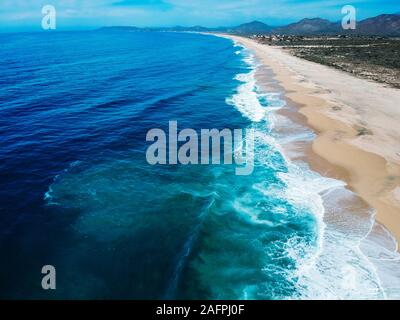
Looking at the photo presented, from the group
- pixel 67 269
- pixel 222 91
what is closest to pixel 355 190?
pixel 67 269

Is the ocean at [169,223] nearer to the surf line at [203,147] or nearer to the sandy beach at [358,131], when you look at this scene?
the surf line at [203,147]

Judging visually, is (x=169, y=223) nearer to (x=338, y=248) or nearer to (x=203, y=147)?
(x=338, y=248)

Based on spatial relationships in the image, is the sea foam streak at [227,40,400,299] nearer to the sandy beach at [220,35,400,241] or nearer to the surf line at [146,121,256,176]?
the sandy beach at [220,35,400,241]

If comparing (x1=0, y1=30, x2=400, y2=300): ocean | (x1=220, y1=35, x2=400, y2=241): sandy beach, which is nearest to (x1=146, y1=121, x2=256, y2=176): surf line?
(x1=0, y1=30, x2=400, y2=300): ocean

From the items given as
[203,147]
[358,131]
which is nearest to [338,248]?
[203,147]

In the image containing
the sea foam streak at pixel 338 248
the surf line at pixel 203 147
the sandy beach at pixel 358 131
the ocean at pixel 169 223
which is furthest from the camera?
the surf line at pixel 203 147

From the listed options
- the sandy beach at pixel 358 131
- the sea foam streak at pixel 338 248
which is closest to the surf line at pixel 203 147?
the sea foam streak at pixel 338 248

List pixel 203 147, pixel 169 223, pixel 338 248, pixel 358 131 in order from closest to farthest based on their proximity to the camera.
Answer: pixel 338 248 → pixel 169 223 → pixel 203 147 → pixel 358 131
